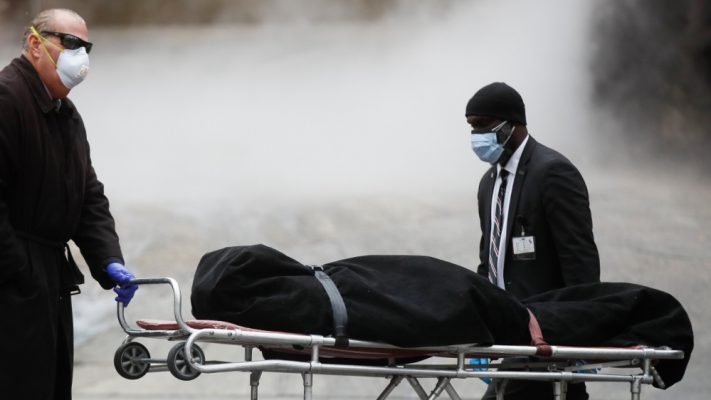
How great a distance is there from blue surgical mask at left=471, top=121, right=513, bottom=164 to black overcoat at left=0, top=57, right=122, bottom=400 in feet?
4.58

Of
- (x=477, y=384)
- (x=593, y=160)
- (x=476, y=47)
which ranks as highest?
(x=476, y=47)

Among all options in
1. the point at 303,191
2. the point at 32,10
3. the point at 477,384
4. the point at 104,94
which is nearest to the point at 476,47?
the point at 303,191

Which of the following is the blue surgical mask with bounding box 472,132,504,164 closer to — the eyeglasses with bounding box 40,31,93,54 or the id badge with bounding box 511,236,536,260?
the id badge with bounding box 511,236,536,260

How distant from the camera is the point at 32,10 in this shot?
13.8m

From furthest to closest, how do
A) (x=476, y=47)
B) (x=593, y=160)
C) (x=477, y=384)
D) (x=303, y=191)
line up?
1. (x=476, y=47)
2. (x=593, y=160)
3. (x=303, y=191)
4. (x=477, y=384)

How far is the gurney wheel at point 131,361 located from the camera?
12.7 ft

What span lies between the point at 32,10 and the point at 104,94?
1.29 m

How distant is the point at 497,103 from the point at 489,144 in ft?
0.50

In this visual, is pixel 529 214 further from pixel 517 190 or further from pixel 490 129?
pixel 490 129

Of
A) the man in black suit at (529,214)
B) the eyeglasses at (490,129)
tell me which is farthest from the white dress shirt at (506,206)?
the eyeglasses at (490,129)

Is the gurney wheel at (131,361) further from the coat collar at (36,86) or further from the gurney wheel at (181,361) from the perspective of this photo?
the coat collar at (36,86)

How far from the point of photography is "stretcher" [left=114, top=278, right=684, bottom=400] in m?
3.48

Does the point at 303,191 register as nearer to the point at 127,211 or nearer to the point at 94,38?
the point at 127,211

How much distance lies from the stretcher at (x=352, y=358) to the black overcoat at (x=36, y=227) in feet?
0.79
